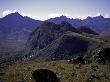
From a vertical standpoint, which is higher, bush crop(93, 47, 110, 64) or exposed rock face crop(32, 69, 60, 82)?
bush crop(93, 47, 110, 64)

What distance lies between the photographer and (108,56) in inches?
968

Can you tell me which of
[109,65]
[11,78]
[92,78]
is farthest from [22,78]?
[109,65]

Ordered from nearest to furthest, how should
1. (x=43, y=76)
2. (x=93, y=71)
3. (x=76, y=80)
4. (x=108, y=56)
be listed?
1. (x=43, y=76)
2. (x=76, y=80)
3. (x=93, y=71)
4. (x=108, y=56)

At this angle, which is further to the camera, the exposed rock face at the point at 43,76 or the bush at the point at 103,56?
the bush at the point at 103,56

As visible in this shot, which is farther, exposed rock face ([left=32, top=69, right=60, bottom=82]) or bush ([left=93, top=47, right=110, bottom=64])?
bush ([left=93, top=47, right=110, bottom=64])

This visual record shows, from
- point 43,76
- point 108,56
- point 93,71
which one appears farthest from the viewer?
point 108,56

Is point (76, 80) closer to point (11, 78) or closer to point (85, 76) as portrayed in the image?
point (85, 76)

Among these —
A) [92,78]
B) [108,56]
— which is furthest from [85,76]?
[108,56]

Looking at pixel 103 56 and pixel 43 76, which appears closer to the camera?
pixel 43 76

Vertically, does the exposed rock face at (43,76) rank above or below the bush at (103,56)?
below

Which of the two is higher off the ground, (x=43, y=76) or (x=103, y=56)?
(x=103, y=56)

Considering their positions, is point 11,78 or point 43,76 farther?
point 11,78

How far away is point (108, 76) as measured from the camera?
51.3 ft

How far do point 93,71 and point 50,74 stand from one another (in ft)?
17.1
